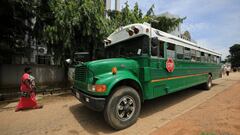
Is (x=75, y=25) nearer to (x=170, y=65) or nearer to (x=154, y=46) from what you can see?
(x=154, y=46)

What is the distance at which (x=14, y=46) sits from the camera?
10328 mm

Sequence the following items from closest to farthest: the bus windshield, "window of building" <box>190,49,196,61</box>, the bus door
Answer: the bus windshield → the bus door → "window of building" <box>190,49,196,61</box>

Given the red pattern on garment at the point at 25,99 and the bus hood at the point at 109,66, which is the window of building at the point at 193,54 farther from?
the red pattern on garment at the point at 25,99

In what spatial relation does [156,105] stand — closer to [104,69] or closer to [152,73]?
[152,73]

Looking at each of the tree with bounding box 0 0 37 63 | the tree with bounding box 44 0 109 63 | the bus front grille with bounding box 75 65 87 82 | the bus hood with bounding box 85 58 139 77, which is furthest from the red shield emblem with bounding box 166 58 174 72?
the tree with bounding box 0 0 37 63

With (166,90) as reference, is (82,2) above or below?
above

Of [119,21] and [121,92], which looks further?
[119,21]

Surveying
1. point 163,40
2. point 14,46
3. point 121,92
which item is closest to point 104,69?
point 121,92

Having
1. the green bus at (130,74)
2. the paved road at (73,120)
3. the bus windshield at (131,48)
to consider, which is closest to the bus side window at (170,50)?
the green bus at (130,74)

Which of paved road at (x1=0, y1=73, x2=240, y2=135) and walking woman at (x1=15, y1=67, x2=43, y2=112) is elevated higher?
walking woman at (x1=15, y1=67, x2=43, y2=112)

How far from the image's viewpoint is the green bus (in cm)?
397

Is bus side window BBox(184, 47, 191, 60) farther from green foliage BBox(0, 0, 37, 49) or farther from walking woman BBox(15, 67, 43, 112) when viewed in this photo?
green foliage BBox(0, 0, 37, 49)

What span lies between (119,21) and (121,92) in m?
7.40

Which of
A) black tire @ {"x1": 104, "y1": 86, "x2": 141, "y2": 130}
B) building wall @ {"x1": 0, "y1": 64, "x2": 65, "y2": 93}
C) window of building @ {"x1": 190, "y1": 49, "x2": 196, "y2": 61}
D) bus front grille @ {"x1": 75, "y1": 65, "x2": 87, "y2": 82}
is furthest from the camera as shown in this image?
building wall @ {"x1": 0, "y1": 64, "x2": 65, "y2": 93}
